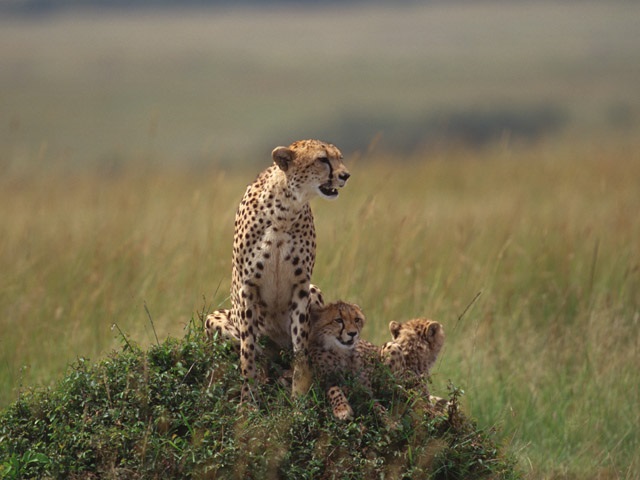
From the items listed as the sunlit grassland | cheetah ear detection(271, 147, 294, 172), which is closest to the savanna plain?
the sunlit grassland

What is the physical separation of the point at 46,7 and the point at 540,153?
76932 mm

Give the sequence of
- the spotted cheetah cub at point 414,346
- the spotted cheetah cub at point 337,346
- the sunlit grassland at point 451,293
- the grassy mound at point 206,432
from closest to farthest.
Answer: the grassy mound at point 206,432
the spotted cheetah cub at point 337,346
the spotted cheetah cub at point 414,346
the sunlit grassland at point 451,293

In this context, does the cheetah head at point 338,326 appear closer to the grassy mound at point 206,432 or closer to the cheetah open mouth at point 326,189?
the grassy mound at point 206,432

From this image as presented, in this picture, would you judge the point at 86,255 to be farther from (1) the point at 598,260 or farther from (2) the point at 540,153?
(2) the point at 540,153

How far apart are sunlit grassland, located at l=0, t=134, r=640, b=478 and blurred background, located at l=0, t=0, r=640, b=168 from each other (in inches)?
1301

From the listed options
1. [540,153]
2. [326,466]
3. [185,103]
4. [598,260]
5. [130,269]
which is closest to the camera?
[326,466]

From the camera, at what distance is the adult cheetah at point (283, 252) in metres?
4.61

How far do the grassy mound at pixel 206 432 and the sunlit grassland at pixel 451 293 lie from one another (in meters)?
0.70

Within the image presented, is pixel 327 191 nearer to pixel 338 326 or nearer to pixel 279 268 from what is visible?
pixel 279 268

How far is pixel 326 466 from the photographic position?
436cm

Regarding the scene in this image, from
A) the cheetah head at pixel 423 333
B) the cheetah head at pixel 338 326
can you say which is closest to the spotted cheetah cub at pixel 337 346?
the cheetah head at pixel 338 326

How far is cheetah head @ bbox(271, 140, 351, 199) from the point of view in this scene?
459cm

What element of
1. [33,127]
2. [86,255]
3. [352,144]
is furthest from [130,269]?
[33,127]

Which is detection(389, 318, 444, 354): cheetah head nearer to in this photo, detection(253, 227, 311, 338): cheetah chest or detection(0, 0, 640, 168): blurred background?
detection(253, 227, 311, 338): cheetah chest
